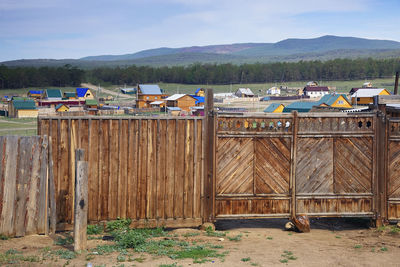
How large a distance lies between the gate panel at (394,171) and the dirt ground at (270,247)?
39 cm

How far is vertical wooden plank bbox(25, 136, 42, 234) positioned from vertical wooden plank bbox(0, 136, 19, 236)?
0.29 metres

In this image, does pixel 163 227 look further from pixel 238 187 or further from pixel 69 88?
pixel 69 88

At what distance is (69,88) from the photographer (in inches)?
Answer: 5138

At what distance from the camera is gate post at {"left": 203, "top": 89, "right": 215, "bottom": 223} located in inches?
410

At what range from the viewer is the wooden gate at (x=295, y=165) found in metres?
10.5

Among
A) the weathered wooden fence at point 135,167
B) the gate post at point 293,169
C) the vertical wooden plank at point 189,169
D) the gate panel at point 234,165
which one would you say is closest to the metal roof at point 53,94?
the weathered wooden fence at point 135,167

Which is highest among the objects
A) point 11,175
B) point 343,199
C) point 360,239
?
point 11,175

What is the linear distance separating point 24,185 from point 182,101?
6936cm

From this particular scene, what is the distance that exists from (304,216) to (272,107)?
46.3 m

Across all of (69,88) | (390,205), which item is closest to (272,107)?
(390,205)

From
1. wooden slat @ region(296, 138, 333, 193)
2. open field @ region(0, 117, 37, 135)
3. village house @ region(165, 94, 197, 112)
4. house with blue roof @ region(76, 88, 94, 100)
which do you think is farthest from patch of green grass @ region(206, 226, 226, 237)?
house with blue roof @ region(76, 88, 94, 100)

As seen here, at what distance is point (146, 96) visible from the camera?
88375 millimetres

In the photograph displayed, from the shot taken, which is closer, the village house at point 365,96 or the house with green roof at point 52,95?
the village house at point 365,96

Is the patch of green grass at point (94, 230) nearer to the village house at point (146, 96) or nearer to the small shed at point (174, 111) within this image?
the small shed at point (174, 111)
